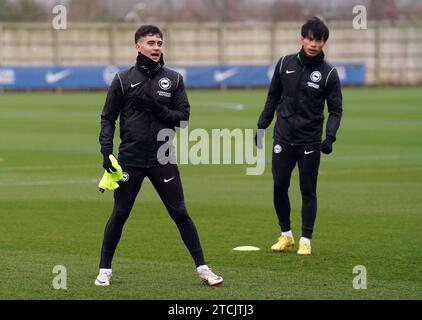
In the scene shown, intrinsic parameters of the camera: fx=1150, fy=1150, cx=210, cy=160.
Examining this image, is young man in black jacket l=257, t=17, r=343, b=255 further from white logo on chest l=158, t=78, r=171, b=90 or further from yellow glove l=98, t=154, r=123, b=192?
yellow glove l=98, t=154, r=123, b=192


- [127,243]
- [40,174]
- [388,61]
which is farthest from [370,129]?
[388,61]

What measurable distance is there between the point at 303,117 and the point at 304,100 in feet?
0.61

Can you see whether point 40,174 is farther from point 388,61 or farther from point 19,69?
point 388,61

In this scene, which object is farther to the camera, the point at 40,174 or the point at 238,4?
the point at 238,4

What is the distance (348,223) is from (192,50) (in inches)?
1927

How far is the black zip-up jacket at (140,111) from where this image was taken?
10359mm

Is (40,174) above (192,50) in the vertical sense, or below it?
below

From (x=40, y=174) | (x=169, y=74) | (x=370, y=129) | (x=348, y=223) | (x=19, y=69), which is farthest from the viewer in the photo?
(x=19, y=69)

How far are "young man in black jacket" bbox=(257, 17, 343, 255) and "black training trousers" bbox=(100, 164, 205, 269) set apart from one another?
2291mm

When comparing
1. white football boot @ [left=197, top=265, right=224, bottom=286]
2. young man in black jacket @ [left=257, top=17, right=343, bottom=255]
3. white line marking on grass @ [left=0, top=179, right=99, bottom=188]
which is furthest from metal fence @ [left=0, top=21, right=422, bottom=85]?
white football boot @ [left=197, top=265, right=224, bottom=286]

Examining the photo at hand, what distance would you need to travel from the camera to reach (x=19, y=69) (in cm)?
5725

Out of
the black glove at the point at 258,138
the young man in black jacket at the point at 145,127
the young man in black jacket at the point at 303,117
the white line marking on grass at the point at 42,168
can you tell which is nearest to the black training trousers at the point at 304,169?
the young man in black jacket at the point at 303,117

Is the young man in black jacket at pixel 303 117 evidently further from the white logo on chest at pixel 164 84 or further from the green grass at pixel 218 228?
the white logo on chest at pixel 164 84

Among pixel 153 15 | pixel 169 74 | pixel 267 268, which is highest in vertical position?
pixel 153 15
